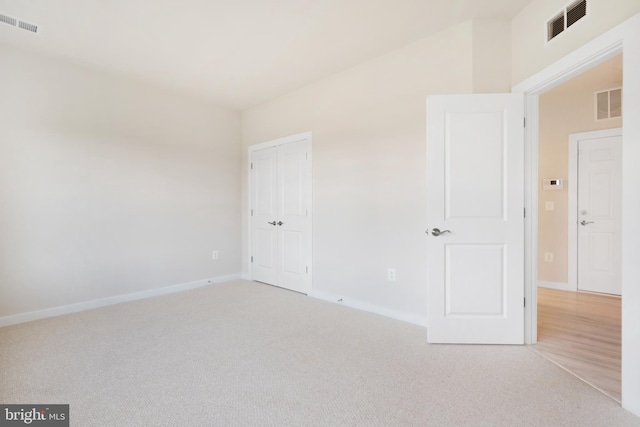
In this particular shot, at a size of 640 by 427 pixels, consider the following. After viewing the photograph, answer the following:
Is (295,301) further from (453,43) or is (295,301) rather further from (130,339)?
(453,43)

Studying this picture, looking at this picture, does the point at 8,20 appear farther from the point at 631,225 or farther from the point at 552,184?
the point at 552,184

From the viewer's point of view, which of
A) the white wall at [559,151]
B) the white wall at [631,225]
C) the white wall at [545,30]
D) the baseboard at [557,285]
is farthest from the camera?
the baseboard at [557,285]

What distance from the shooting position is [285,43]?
288 cm

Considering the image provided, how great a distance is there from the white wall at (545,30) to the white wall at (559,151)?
2232 millimetres

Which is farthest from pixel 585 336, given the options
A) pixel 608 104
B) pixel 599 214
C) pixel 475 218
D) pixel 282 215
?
pixel 282 215

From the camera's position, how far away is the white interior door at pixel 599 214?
388 cm

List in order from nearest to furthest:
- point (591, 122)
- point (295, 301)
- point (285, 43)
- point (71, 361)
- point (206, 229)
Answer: point (71, 361) → point (285, 43) → point (295, 301) → point (591, 122) → point (206, 229)

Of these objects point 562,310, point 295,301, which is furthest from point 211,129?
point 562,310

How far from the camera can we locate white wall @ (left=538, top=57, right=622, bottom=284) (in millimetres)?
4074

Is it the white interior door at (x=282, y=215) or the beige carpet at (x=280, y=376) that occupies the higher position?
the white interior door at (x=282, y=215)

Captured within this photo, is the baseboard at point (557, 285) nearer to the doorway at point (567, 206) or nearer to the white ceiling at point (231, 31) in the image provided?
the doorway at point (567, 206)

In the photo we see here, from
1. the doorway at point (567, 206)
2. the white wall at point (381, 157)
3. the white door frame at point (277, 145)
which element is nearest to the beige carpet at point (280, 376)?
the white wall at point (381, 157)

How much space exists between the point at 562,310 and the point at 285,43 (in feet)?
13.3

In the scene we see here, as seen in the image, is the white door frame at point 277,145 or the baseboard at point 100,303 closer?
the baseboard at point 100,303
